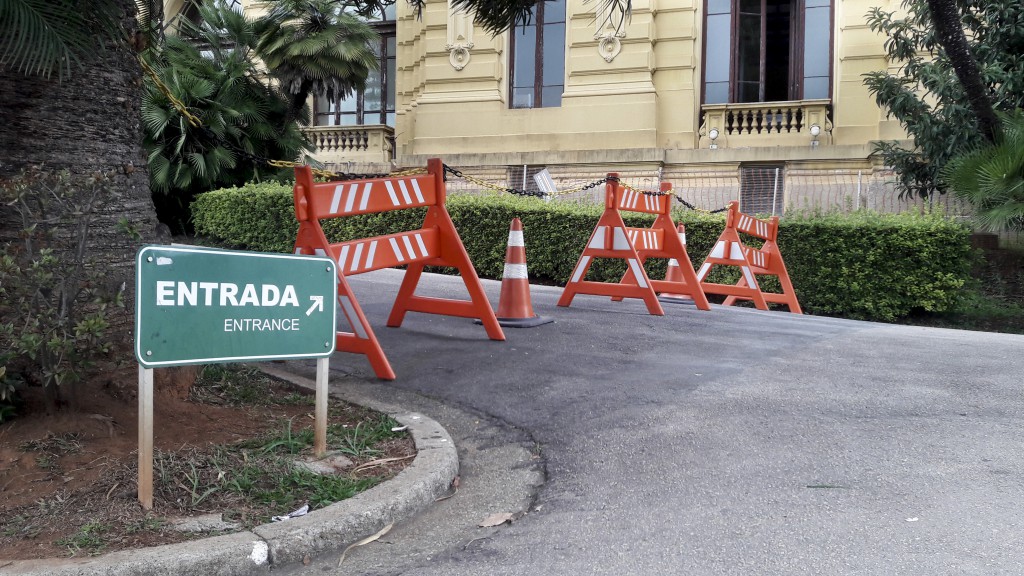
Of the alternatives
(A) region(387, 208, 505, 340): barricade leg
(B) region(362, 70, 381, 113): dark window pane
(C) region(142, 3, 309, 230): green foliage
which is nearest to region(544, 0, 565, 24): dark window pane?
(B) region(362, 70, 381, 113): dark window pane

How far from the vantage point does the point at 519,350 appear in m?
6.71

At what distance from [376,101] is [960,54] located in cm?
1555

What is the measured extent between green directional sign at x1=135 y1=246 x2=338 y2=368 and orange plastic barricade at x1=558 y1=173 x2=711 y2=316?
5.05 metres

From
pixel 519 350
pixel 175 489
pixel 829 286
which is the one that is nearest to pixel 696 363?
pixel 519 350

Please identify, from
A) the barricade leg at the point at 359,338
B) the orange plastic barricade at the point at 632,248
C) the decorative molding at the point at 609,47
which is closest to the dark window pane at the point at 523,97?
the decorative molding at the point at 609,47

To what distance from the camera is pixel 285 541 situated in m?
3.12

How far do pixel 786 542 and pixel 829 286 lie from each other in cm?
999

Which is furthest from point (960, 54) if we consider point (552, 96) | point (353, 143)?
point (353, 143)

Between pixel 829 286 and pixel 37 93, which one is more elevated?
pixel 37 93

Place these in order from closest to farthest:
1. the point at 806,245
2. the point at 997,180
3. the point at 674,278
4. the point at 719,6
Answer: the point at 997,180
the point at 674,278
the point at 806,245
the point at 719,6

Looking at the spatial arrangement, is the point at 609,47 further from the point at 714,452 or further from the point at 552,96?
the point at 714,452

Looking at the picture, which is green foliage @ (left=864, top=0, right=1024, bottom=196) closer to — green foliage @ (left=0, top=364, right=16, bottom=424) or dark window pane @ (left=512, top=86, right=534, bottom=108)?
dark window pane @ (left=512, top=86, right=534, bottom=108)

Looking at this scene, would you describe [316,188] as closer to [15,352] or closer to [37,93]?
[37,93]

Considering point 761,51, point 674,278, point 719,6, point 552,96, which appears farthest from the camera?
point 552,96
